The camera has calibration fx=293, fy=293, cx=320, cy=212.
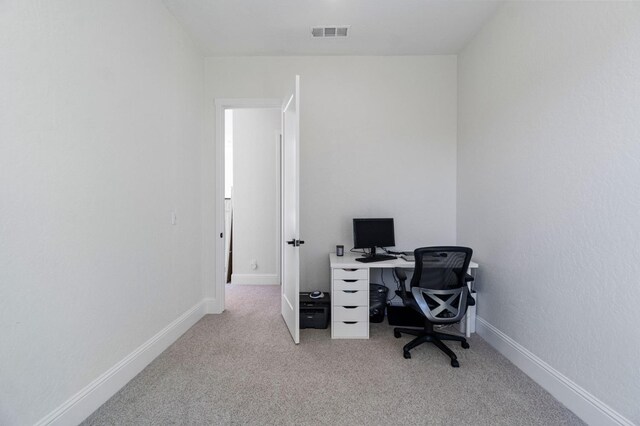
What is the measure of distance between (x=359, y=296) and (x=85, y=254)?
215 cm

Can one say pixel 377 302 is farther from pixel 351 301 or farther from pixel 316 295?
pixel 316 295

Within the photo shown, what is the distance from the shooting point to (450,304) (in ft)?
7.79

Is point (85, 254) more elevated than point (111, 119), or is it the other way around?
point (111, 119)

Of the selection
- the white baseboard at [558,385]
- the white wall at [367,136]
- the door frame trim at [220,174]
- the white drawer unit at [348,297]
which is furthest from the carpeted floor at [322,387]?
the white wall at [367,136]

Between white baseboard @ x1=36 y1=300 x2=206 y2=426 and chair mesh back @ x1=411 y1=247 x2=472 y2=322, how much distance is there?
2.17 meters

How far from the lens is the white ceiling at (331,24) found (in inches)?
101

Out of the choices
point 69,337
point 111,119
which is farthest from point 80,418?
point 111,119

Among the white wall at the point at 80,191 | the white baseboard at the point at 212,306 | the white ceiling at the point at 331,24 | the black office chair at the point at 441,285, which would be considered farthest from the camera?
the white baseboard at the point at 212,306

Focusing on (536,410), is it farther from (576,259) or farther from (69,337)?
(69,337)

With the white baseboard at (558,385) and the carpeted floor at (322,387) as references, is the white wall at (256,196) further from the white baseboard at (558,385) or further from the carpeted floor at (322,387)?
the white baseboard at (558,385)

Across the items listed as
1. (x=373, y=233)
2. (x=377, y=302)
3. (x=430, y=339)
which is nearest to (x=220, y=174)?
(x=373, y=233)

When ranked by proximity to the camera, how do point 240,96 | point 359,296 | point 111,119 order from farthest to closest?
point 240,96 → point 359,296 → point 111,119

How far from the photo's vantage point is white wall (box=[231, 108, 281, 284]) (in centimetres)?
458

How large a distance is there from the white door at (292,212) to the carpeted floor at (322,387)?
0.99 ft
